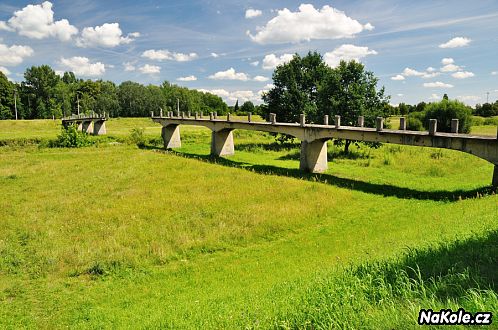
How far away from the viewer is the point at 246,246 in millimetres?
13023

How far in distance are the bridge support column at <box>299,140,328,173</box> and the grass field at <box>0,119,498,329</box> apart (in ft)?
4.47

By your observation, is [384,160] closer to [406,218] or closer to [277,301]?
[406,218]

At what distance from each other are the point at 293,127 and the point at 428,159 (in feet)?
40.3

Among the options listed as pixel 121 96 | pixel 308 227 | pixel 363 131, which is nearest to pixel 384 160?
pixel 363 131

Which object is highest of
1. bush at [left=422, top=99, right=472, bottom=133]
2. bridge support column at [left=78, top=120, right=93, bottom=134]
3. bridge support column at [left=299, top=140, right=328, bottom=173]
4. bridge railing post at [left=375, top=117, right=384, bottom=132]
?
bush at [left=422, top=99, right=472, bottom=133]

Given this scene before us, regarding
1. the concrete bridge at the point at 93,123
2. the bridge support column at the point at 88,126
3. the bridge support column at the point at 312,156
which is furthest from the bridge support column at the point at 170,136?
the bridge support column at the point at 88,126

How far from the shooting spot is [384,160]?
1190 inches

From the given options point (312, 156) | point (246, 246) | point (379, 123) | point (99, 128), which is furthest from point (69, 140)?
point (246, 246)

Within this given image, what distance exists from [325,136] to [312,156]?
221cm

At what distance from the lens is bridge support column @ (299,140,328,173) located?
88.5ft

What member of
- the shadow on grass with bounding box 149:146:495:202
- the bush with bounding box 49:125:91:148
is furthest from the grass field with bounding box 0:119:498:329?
the bush with bounding box 49:125:91:148

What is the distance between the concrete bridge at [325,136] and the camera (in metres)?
18.0

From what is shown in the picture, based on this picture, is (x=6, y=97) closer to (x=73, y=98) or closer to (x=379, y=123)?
(x=73, y=98)

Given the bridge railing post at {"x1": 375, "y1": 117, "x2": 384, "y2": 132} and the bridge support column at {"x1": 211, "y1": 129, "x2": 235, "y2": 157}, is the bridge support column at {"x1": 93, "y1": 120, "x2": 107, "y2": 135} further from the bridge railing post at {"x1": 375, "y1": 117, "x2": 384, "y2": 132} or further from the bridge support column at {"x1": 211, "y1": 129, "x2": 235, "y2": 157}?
the bridge railing post at {"x1": 375, "y1": 117, "x2": 384, "y2": 132}
